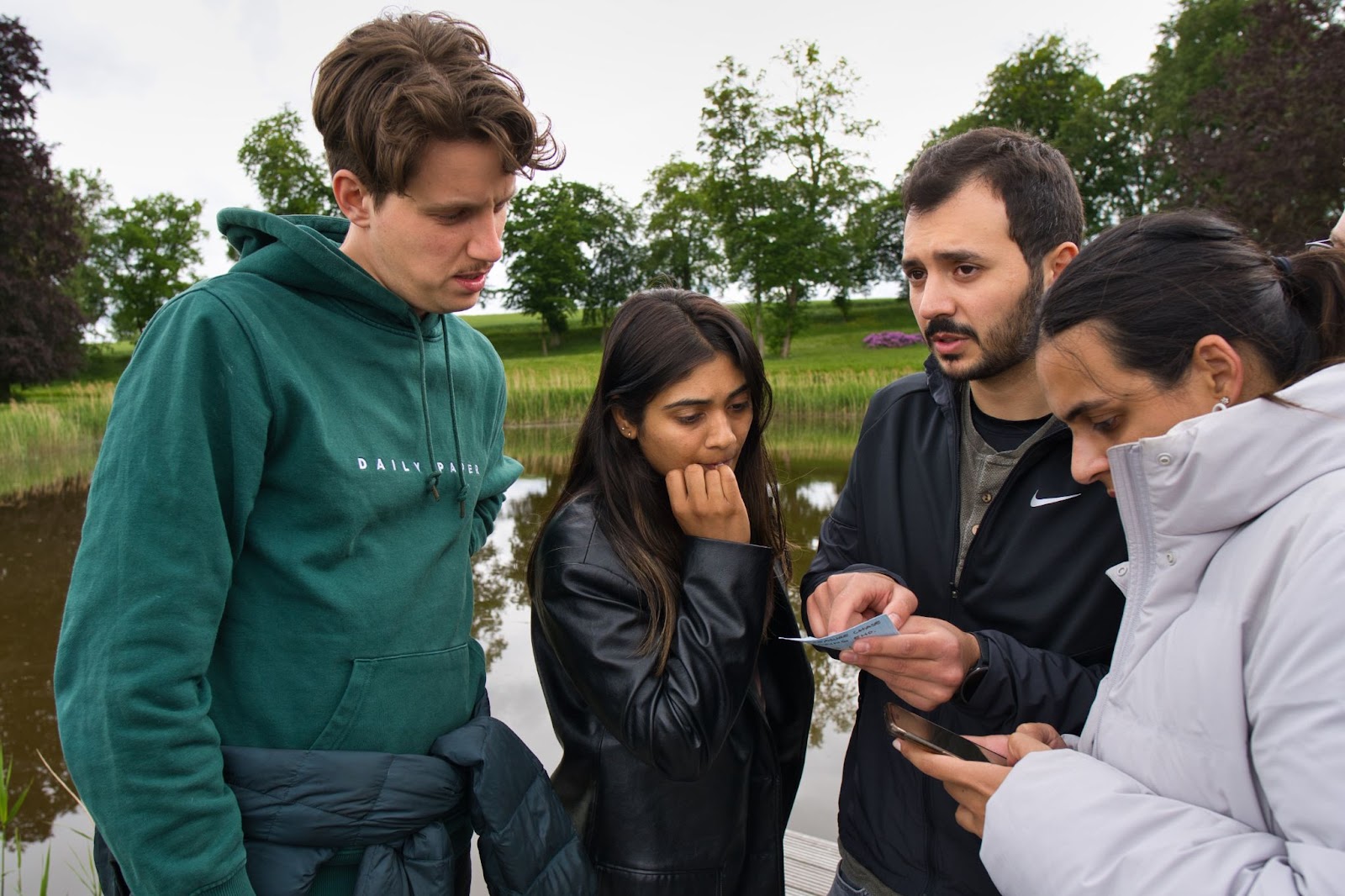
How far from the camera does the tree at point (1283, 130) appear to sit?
1509 centimetres

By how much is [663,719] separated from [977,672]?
57cm

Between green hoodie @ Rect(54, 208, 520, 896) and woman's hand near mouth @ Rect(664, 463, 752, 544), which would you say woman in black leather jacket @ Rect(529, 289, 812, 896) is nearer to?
woman's hand near mouth @ Rect(664, 463, 752, 544)

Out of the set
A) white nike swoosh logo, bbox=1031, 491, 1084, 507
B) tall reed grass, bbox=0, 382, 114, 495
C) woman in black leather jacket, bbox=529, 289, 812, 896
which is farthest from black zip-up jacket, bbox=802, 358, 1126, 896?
tall reed grass, bbox=0, 382, 114, 495

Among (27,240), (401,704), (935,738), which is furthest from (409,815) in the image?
(27,240)

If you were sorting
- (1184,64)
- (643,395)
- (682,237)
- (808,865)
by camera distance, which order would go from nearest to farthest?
(643,395) → (808,865) → (1184,64) → (682,237)

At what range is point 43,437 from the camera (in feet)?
43.0

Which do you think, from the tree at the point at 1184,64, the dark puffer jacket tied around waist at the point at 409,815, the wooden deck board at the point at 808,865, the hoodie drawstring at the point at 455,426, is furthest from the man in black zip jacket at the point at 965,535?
the tree at the point at 1184,64

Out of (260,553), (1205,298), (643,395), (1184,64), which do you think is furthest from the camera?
(1184,64)

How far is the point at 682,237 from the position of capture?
4147 cm

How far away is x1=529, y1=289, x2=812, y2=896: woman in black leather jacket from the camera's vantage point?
64.4 inches

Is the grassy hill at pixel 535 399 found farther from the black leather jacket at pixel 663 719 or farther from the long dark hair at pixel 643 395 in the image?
the black leather jacket at pixel 663 719

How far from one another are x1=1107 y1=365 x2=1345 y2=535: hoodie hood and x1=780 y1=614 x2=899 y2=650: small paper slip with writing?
465 millimetres

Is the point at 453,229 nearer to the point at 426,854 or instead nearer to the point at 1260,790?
the point at 426,854

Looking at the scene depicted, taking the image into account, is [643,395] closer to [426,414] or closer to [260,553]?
[426,414]
